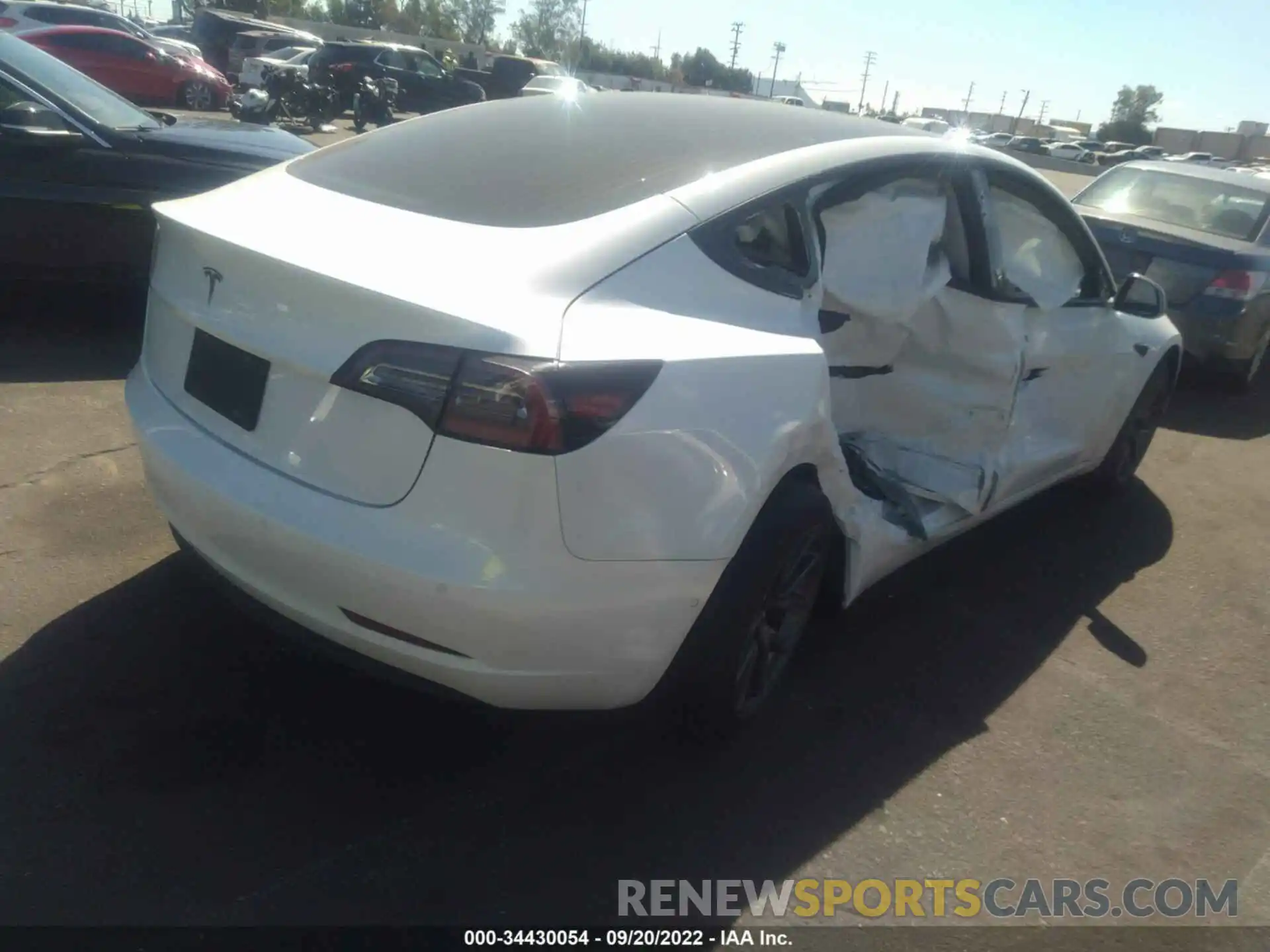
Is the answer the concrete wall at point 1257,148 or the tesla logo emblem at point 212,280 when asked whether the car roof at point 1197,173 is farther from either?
the concrete wall at point 1257,148

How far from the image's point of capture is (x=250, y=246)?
2590mm

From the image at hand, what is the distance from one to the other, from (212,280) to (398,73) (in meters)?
27.3

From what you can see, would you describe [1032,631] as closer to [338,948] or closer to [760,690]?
[760,690]

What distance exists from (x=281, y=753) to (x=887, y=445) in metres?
2.44

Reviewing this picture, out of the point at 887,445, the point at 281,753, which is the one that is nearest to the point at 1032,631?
the point at 887,445

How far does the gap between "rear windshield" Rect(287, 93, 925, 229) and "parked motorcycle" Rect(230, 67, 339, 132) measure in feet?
67.3

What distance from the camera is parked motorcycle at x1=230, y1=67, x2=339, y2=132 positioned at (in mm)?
22594

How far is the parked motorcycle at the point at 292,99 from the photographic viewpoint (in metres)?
22.6

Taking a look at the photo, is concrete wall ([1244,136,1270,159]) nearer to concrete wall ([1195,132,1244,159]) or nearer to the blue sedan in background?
concrete wall ([1195,132,1244,159])

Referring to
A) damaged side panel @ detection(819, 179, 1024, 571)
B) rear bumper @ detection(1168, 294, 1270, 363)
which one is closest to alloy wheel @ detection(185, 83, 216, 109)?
rear bumper @ detection(1168, 294, 1270, 363)

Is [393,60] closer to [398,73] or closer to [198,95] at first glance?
[398,73]

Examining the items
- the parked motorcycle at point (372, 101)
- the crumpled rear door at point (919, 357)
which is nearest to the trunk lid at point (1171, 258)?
the crumpled rear door at point (919, 357)

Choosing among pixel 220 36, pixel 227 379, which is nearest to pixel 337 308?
pixel 227 379

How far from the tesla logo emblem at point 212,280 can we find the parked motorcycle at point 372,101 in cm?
2199
